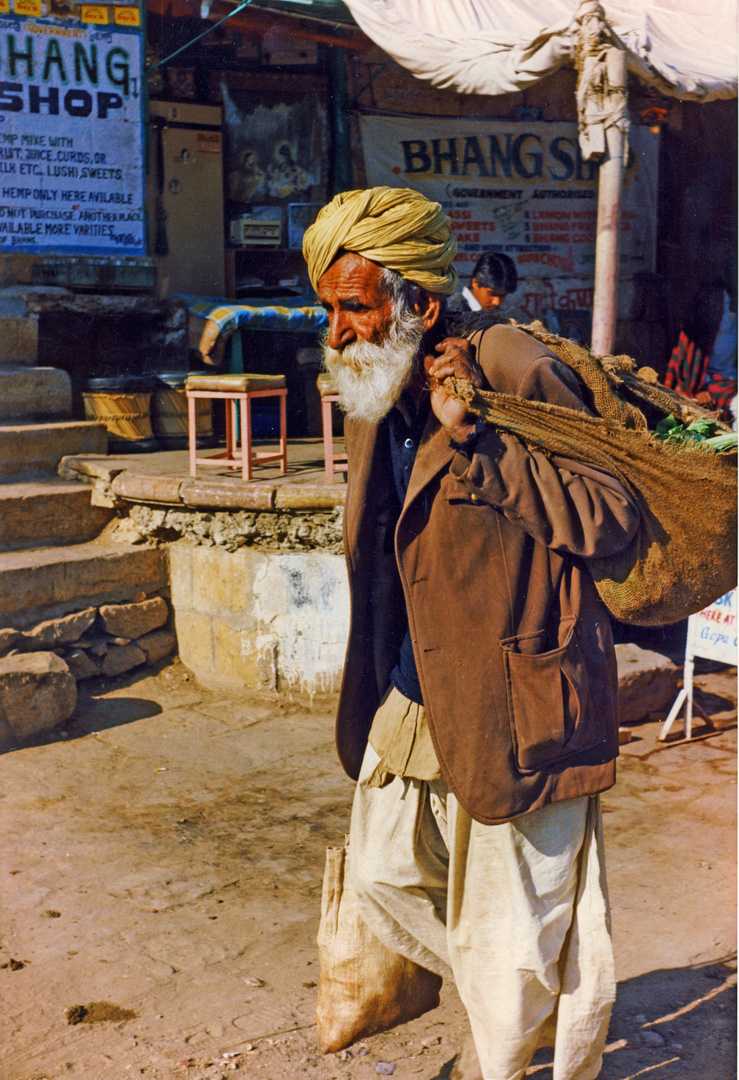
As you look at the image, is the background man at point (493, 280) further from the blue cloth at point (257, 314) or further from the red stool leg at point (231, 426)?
the blue cloth at point (257, 314)

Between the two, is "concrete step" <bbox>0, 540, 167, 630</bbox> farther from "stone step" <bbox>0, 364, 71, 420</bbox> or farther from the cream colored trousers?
the cream colored trousers

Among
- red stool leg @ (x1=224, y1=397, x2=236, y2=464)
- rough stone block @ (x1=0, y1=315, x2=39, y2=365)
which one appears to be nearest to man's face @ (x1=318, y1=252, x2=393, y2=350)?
red stool leg @ (x1=224, y1=397, x2=236, y2=464)

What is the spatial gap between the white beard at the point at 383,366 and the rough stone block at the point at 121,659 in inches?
148

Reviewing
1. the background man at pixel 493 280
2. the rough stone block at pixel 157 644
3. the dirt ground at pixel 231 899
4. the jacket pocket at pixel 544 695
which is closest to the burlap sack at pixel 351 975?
the dirt ground at pixel 231 899

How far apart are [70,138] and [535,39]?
10.6 ft

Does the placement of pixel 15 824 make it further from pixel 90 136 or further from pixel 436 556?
pixel 90 136

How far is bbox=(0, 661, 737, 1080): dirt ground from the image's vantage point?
2.65 meters

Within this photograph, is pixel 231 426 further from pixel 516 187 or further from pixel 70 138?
pixel 516 187

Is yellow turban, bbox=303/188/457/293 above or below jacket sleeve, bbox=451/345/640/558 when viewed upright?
above

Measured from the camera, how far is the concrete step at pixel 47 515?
5645 millimetres

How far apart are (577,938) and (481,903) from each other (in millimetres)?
214

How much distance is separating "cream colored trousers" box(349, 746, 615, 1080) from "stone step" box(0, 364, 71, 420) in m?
4.99

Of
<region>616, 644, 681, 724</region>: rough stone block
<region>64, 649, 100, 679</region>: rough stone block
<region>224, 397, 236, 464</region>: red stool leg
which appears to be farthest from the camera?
<region>224, 397, 236, 464</region>: red stool leg

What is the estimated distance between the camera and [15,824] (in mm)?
4043
